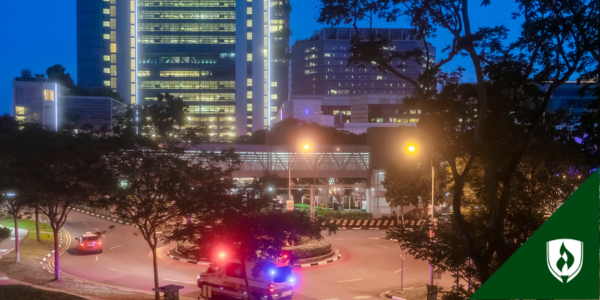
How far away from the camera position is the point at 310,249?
25906 millimetres

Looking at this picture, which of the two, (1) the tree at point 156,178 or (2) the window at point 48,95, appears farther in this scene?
(2) the window at point 48,95

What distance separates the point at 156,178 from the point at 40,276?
31.9ft

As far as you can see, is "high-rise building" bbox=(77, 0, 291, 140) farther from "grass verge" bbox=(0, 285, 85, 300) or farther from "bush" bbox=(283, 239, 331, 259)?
"grass verge" bbox=(0, 285, 85, 300)

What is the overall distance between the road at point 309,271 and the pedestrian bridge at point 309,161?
43.7ft

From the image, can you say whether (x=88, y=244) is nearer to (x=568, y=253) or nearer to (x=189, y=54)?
(x=568, y=253)

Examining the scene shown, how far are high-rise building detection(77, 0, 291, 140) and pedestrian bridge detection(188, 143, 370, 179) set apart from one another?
70505 millimetres

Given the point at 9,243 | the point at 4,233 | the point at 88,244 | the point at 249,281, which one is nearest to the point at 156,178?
the point at 249,281

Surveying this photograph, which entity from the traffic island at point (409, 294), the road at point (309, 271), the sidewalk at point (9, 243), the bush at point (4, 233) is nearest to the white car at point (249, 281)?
the road at point (309, 271)

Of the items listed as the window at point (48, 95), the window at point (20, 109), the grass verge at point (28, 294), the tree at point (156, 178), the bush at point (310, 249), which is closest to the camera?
the grass verge at point (28, 294)

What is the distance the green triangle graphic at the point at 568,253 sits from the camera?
7465 millimetres

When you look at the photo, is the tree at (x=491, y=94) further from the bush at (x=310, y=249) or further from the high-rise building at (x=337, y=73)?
the high-rise building at (x=337, y=73)

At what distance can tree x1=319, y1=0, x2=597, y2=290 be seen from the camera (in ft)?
33.5

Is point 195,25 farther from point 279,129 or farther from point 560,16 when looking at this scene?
point 560,16

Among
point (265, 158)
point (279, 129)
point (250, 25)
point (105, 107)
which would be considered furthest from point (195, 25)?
point (265, 158)
